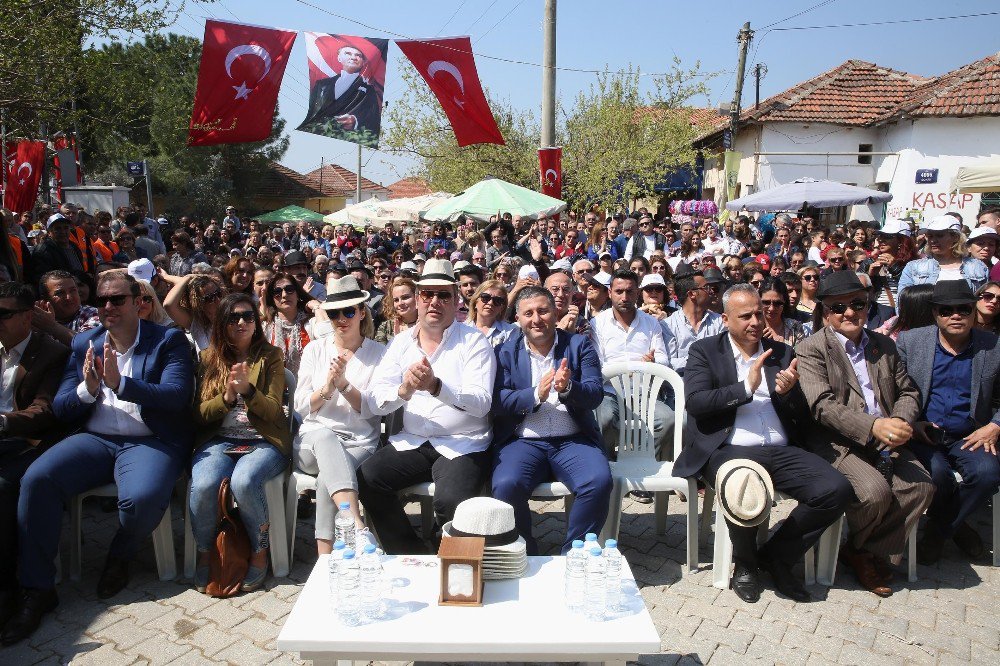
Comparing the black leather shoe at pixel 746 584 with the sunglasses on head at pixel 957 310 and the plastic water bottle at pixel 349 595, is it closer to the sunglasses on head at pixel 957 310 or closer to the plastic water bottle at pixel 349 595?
the sunglasses on head at pixel 957 310

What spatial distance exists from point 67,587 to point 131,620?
24.1 inches

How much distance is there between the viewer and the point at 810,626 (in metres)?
3.39

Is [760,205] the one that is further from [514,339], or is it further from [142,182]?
[142,182]

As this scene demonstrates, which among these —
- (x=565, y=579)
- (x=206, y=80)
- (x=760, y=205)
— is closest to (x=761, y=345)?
(x=565, y=579)

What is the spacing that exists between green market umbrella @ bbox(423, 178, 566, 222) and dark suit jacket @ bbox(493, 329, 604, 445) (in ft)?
24.3

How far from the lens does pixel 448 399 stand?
12.6 ft

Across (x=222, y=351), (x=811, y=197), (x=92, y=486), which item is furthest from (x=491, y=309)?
(x=811, y=197)

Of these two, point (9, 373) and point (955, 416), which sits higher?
point (9, 373)

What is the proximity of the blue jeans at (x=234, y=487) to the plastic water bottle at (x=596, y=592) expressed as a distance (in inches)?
78.0

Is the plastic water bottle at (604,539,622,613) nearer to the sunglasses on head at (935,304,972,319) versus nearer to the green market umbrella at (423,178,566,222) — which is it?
the sunglasses on head at (935,304,972,319)

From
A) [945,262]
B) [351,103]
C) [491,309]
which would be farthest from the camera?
[351,103]

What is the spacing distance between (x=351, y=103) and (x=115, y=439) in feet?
21.7

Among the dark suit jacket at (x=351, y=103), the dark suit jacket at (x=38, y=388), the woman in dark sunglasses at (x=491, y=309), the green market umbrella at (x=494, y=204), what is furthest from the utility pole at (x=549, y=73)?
the dark suit jacket at (x=38, y=388)

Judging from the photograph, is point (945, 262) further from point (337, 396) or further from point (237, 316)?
point (237, 316)
